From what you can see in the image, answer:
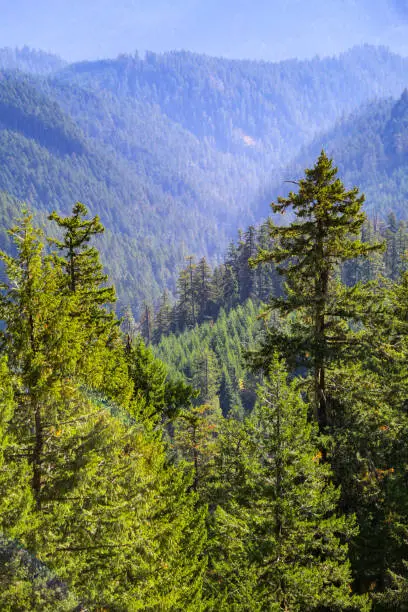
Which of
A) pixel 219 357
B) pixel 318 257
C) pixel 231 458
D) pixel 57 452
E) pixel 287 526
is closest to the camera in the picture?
pixel 57 452

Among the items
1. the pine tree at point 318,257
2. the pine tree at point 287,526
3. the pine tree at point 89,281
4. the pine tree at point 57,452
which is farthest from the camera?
the pine tree at point 89,281

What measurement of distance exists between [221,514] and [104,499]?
4.19 m

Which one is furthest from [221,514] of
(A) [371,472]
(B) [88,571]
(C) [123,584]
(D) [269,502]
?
(A) [371,472]

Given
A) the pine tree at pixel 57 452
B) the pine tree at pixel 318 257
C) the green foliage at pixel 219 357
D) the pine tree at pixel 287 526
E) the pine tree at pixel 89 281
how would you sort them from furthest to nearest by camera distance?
the green foliage at pixel 219 357 → the pine tree at pixel 89 281 → the pine tree at pixel 318 257 → the pine tree at pixel 287 526 → the pine tree at pixel 57 452

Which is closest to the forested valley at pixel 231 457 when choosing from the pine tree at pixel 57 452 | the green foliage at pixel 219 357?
the pine tree at pixel 57 452

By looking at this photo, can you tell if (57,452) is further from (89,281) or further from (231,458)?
(89,281)

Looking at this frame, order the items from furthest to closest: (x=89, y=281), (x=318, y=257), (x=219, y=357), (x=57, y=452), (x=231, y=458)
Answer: (x=219, y=357)
(x=89, y=281)
(x=231, y=458)
(x=318, y=257)
(x=57, y=452)

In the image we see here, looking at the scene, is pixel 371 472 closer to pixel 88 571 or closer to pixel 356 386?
pixel 356 386

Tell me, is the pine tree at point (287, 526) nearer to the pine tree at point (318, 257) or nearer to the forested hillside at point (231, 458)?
the forested hillside at point (231, 458)

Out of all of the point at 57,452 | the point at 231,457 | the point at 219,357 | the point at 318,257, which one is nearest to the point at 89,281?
the point at 231,457

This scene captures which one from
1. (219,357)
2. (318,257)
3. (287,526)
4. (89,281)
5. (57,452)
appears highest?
(219,357)

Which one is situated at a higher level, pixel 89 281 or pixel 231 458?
pixel 89 281

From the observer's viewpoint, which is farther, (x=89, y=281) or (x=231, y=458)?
(x=89, y=281)

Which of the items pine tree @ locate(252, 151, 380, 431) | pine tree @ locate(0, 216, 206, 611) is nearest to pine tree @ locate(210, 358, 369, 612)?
pine tree @ locate(252, 151, 380, 431)
